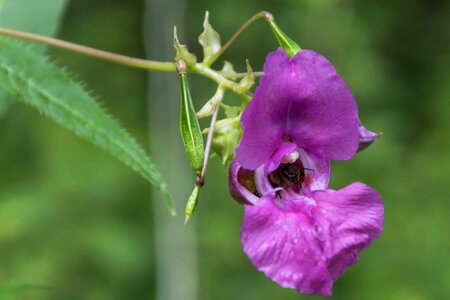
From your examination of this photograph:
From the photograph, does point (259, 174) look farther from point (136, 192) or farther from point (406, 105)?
point (406, 105)

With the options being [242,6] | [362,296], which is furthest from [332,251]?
[242,6]

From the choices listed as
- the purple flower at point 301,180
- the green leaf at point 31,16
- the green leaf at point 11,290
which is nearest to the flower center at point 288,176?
the purple flower at point 301,180

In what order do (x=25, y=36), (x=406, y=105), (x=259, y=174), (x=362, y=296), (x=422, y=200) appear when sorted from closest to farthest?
(x=259, y=174) < (x=25, y=36) < (x=362, y=296) < (x=422, y=200) < (x=406, y=105)

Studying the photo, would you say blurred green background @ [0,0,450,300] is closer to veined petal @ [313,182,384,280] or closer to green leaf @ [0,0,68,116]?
green leaf @ [0,0,68,116]

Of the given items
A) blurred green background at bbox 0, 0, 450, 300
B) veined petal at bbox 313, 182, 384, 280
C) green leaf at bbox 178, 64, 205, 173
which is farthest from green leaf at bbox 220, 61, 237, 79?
blurred green background at bbox 0, 0, 450, 300

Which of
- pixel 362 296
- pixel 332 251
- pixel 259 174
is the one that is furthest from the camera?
pixel 362 296

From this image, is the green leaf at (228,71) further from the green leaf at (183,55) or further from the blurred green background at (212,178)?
the blurred green background at (212,178)
